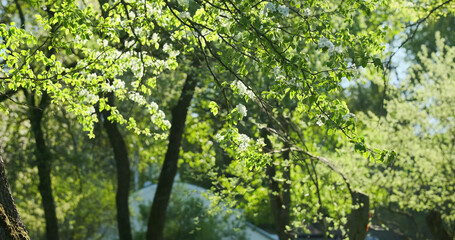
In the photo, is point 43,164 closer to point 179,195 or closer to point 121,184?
point 121,184

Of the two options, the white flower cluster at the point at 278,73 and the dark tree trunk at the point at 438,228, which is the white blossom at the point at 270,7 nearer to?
the white flower cluster at the point at 278,73

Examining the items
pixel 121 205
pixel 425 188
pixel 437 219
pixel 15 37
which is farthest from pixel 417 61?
pixel 15 37

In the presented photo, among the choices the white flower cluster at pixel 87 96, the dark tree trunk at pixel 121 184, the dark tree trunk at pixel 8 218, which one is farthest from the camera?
the dark tree trunk at pixel 121 184

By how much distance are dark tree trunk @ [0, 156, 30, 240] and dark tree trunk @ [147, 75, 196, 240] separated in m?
7.42

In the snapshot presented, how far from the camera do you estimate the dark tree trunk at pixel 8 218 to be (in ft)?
15.3

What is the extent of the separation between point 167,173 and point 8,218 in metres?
7.75

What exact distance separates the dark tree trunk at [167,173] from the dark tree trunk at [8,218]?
24.4ft

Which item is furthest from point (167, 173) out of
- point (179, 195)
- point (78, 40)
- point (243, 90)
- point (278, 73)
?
→ point (179, 195)

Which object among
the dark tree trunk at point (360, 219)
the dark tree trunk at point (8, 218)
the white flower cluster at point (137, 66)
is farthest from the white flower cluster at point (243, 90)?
the dark tree trunk at point (360, 219)

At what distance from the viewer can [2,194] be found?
188 inches

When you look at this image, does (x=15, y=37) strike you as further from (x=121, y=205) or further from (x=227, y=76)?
(x=121, y=205)

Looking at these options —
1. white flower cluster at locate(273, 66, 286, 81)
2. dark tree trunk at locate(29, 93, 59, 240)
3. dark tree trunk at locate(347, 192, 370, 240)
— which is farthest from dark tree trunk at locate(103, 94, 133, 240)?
white flower cluster at locate(273, 66, 286, 81)

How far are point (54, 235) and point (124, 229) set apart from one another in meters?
2.74

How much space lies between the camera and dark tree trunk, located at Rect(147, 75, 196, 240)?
12297 mm
